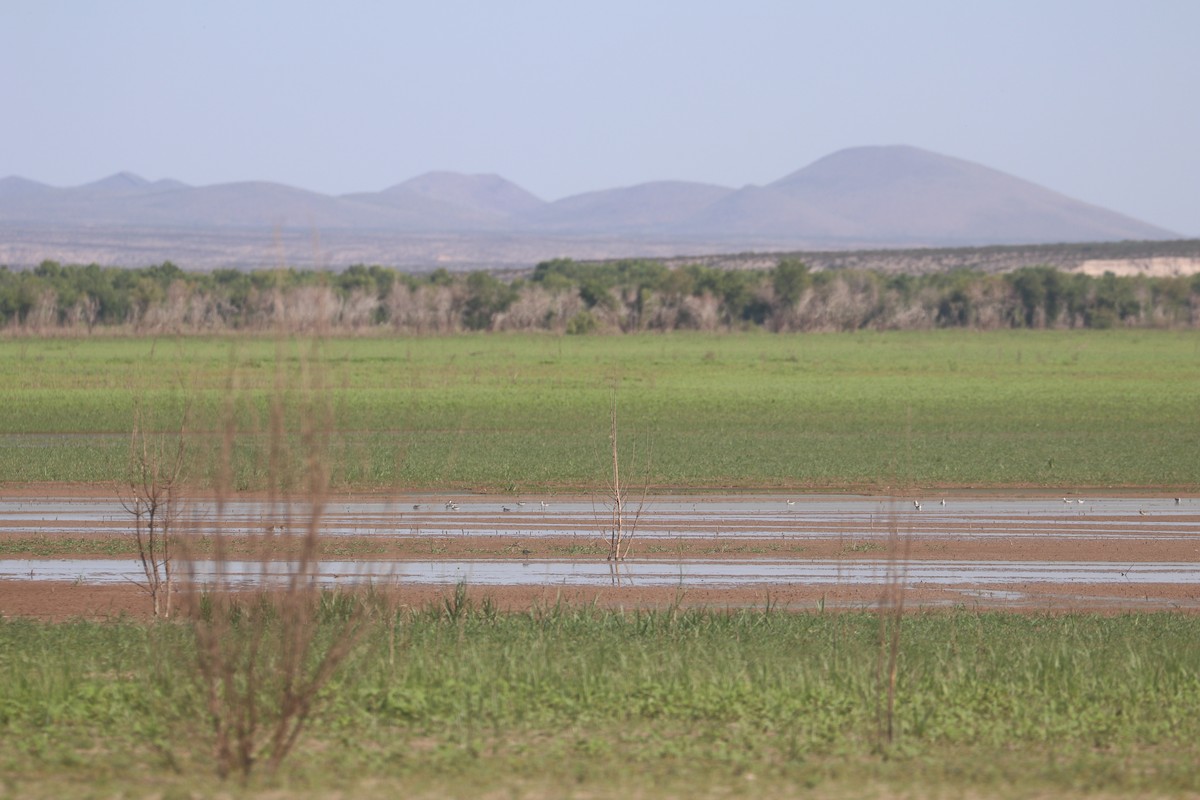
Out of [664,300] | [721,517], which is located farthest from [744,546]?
[664,300]

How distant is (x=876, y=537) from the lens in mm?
20453

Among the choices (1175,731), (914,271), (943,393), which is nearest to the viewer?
(1175,731)

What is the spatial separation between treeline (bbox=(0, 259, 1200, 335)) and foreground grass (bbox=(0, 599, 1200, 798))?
6610 cm

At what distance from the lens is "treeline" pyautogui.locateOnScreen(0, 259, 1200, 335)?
264ft

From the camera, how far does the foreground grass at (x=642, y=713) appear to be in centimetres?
873

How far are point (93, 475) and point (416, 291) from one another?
58.8 m

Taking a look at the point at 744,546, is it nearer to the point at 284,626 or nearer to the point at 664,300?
the point at 284,626

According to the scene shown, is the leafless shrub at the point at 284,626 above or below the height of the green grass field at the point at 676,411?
above

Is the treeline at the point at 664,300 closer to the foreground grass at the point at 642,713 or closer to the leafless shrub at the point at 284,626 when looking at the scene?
the foreground grass at the point at 642,713

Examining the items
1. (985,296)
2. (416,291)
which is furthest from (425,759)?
(985,296)

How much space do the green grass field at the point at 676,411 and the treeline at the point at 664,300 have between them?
976cm

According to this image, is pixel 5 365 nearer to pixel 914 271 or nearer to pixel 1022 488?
pixel 1022 488

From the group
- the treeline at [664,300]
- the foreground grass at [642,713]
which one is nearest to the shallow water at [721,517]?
the foreground grass at [642,713]

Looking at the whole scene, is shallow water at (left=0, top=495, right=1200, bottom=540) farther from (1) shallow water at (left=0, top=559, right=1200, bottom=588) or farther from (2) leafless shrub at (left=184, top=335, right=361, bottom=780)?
(2) leafless shrub at (left=184, top=335, right=361, bottom=780)
